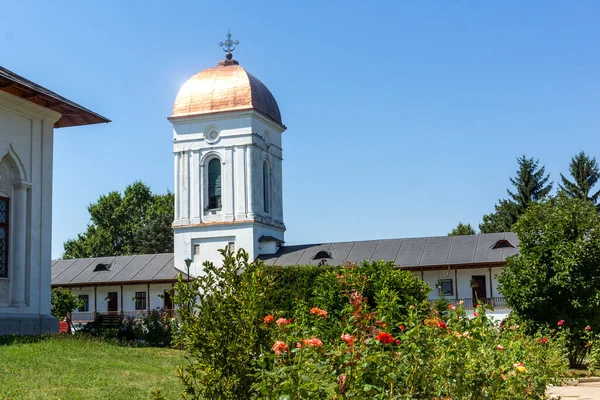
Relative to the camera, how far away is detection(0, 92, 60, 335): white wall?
15883mm

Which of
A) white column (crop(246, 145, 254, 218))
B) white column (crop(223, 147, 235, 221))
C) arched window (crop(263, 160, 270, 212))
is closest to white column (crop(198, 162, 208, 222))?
white column (crop(223, 147, 235, 221))

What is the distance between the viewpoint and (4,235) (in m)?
15.9

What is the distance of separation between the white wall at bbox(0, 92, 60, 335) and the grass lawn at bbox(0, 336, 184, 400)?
2.01 metres

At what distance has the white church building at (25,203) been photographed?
1580 centimetres

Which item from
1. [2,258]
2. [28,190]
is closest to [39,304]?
[2,258]

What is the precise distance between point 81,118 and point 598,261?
40.8 feet

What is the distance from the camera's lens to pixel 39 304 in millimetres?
16484

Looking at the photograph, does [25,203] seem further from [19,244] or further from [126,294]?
[126,294]

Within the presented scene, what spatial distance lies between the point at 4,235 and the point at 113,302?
29.3 metres

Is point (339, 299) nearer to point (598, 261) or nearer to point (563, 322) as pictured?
point (563, 322)

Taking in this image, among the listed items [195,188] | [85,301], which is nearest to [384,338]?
[195,188]

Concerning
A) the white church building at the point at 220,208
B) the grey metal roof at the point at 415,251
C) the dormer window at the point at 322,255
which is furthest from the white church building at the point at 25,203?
the dormer window at the point at 322,255

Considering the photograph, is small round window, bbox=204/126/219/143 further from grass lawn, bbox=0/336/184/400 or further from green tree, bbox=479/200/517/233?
grass lawn, bbox=0/336/184/400

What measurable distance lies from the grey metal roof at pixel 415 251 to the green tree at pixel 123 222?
2005 cm
